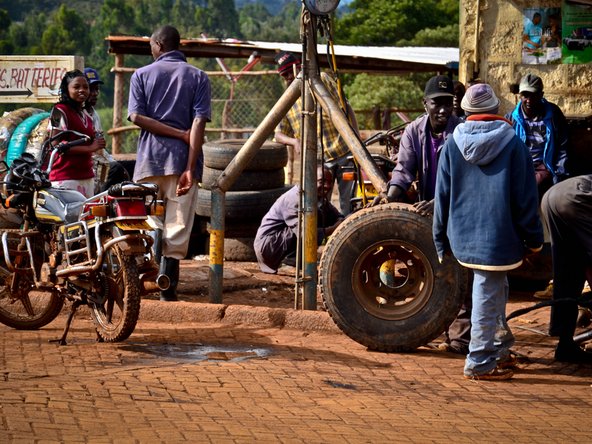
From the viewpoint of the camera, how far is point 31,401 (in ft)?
19.5

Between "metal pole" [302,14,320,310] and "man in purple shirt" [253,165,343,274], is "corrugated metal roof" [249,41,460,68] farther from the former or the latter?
"metal pole" [302,14,320,310]

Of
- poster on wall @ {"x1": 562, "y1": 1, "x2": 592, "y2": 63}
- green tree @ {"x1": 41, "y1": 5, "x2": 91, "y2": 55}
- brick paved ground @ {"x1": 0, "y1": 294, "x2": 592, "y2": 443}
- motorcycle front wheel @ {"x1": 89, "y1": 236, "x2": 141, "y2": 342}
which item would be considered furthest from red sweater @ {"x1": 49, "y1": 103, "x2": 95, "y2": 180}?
green tree @ {"x1": 41, "y1": 5, "x2": 91, "y2": 55}

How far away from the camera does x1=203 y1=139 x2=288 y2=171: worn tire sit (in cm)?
1209

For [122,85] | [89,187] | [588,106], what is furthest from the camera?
[122,85]

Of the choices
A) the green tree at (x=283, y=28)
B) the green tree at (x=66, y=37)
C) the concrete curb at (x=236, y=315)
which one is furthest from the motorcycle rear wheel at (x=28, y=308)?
the green tree at (x=283, y=28)

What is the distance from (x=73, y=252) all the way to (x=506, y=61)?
5.33 metres

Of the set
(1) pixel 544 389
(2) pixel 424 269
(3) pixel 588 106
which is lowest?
(1) pixel 544 389

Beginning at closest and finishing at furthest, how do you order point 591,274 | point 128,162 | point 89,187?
point 591,274
point 89,187
point 128,162

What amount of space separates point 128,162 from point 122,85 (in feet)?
18.6

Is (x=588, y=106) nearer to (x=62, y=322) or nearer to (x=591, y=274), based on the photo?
(x=591, y=274)

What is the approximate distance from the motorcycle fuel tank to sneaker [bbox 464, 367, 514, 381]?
9.80 ft

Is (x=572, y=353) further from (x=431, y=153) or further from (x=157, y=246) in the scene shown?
(x=157, y=246)

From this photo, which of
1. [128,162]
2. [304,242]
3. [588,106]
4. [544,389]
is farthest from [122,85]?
[544,389]

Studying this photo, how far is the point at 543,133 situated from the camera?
32.6ft
